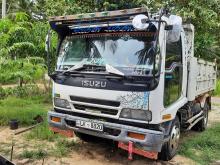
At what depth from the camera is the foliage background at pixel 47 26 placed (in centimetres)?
818

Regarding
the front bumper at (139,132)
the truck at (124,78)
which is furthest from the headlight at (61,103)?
the front bumper at (139,132)

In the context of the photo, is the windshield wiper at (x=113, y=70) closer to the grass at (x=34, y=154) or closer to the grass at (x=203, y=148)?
the grass at (x=34, y=154)

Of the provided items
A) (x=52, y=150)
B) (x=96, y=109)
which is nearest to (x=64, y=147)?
(x=52, y=150)

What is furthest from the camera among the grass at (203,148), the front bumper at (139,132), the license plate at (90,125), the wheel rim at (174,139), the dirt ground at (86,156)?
the grass at (203,148)

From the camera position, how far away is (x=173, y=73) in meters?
5.97

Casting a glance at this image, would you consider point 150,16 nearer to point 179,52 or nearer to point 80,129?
point 179,52

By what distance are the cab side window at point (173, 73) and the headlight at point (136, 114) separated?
470mm

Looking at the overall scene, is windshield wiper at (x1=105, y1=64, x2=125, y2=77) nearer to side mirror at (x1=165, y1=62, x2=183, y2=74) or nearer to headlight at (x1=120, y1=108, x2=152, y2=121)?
headlight at (x1=120, y1=108, x2=152, y2=121)

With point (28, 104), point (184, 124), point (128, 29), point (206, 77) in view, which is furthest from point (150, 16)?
point (28, 104)

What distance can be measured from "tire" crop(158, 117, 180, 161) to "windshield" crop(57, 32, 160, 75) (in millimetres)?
1352

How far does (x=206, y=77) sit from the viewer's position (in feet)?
28.9

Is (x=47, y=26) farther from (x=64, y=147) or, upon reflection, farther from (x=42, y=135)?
(x=64, y=147)

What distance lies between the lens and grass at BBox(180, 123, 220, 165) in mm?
6586

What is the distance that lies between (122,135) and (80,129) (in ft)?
2.78
